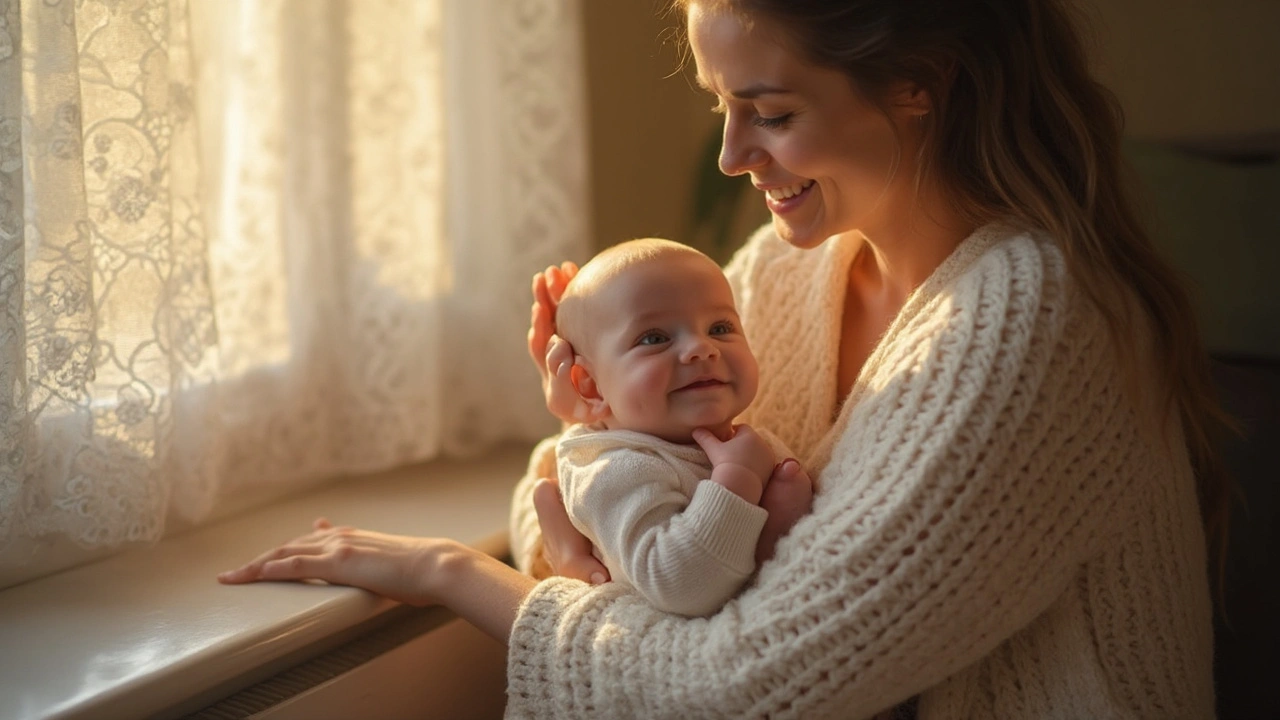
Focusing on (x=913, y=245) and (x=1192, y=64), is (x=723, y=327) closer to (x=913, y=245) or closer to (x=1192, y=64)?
(x=913, y=245)

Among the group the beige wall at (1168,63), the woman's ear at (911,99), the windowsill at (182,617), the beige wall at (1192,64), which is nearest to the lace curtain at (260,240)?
the windowsill at (182,617)

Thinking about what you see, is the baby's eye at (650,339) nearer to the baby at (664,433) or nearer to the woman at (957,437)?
the baby at (664,433)

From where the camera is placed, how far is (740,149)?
1292 millimetres

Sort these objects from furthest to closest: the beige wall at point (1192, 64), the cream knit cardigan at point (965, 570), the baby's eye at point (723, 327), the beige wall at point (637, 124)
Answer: the beige wall at point (637, 124)
the beige wall at point (1192, 64)
the baby's eye at point (723, 327)
the cream knit cardigan at point (965, 570)

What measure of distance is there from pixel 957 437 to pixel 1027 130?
0.37 meters

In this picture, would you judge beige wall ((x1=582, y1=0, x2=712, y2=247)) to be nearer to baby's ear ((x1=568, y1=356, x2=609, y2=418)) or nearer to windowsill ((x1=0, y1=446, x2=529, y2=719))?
windowsill ((x1=0, y1=446, x2=529, y2=719))

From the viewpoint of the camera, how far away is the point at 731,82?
1.25m

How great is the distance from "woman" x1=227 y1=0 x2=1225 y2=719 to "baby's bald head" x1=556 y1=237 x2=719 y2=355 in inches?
1.8

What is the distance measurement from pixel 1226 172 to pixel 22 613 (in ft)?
5.56

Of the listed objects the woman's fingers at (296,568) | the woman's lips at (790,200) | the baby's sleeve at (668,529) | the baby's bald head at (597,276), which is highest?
the woman's lips at (790,200)

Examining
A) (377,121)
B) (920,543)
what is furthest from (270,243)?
(920,543)

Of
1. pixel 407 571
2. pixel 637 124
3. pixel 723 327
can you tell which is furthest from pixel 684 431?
pixel 637 124

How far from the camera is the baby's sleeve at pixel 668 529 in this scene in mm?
1153

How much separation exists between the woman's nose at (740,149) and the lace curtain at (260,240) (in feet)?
2.22
